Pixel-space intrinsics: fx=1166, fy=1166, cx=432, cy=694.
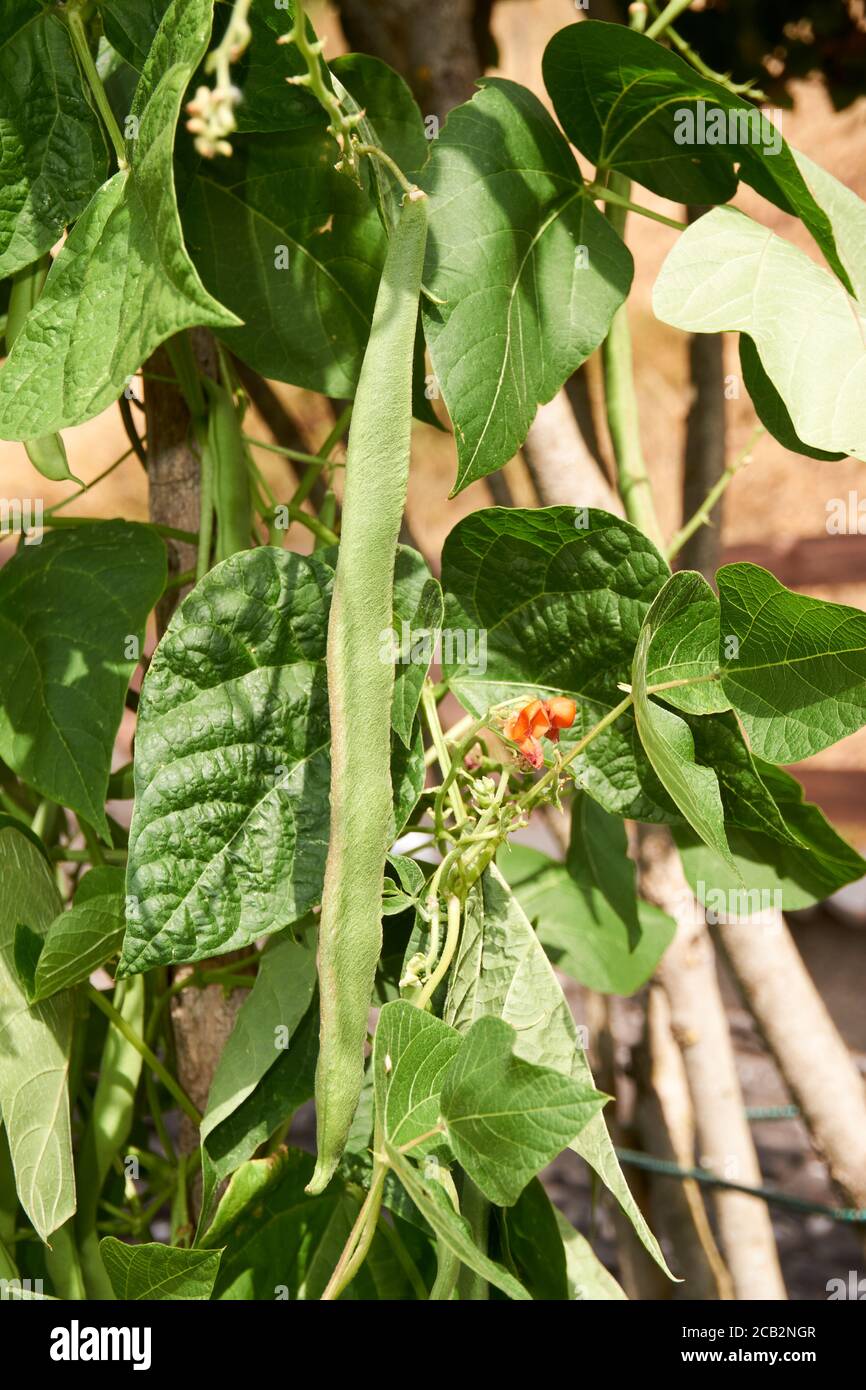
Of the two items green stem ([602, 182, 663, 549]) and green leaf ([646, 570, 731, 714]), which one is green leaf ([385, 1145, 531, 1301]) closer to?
green leaf ([646, 570, 731, 714])

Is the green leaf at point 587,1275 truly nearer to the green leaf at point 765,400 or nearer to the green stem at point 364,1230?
the green stem at point 364,1230

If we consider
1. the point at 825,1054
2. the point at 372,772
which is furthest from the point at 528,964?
the point at 825,1054

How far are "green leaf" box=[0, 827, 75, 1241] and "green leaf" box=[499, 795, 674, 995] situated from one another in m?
0.27

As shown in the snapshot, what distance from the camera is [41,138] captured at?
0.45 m

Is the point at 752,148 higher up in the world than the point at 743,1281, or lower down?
higher up

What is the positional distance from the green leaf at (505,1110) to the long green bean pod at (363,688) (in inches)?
1.5

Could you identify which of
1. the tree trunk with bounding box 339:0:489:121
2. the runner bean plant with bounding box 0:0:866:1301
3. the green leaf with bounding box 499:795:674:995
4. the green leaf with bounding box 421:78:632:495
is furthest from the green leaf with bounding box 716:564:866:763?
the tree trunk with bounding box 339:0:489:121

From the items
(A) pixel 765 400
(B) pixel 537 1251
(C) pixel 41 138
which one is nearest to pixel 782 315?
(A) pixel 765 400

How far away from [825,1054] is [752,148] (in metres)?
0.55

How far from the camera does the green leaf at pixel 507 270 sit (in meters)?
0.44

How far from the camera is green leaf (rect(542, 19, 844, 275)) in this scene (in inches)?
17.9

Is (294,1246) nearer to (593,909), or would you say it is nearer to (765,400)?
(593,909)

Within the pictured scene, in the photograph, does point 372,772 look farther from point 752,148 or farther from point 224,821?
point 752,148
